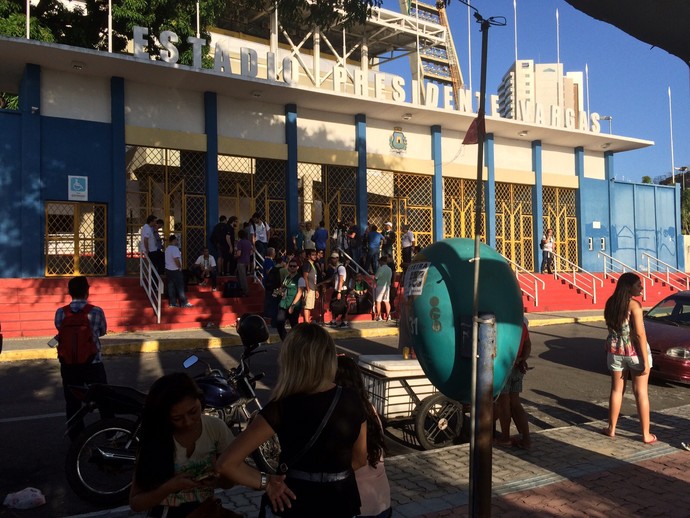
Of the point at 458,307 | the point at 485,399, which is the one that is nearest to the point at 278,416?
the point at 485,399

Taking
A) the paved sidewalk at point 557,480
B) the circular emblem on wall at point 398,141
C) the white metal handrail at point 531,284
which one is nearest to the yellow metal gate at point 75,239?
the circular emblem on wall at point 398,141

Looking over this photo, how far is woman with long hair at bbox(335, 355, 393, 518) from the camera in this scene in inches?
107

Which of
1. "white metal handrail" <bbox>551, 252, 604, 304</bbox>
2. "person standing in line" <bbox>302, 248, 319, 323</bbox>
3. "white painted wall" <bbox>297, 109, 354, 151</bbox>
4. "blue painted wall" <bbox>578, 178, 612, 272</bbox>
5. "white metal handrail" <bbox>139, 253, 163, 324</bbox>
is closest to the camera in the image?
"person standing in line" <bbox>302, 248, 319, 323</bbox>

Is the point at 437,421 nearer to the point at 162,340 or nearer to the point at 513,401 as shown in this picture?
the point at 513,401

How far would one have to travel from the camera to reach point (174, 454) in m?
2.56

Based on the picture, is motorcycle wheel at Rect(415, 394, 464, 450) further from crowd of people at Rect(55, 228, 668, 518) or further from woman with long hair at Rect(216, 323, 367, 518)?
woman with long hair at Rect(216, 323, 367, 518)

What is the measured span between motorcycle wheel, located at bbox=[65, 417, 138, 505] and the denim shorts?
4.26m

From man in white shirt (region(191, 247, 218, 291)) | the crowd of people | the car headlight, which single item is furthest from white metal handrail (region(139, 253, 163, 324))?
the crowd of people

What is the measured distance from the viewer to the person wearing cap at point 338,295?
1338cm

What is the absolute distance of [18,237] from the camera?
14.7 meters

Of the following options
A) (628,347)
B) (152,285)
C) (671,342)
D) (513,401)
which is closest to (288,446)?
(513,401)

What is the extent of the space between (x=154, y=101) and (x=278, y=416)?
15.9m

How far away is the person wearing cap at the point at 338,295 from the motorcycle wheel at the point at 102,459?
923 cm

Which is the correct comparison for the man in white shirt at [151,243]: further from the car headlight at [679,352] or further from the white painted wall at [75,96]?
the car headlight at [679,352]
